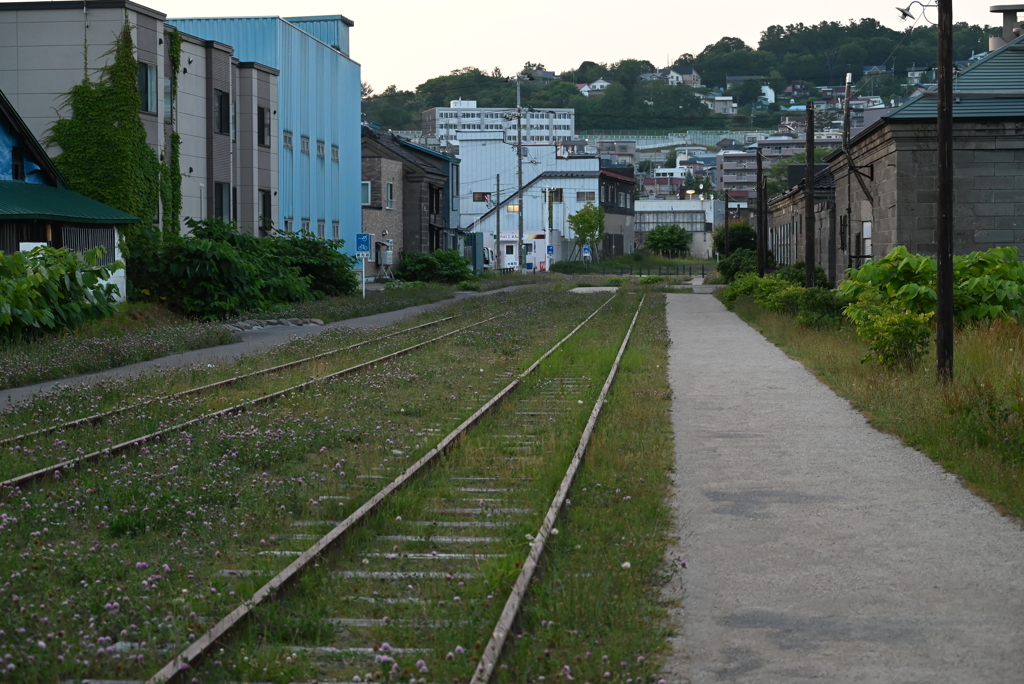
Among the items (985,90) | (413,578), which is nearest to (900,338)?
(413,578)

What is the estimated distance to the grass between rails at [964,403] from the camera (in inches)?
418

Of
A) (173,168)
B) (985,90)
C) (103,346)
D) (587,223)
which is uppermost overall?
(587,223)

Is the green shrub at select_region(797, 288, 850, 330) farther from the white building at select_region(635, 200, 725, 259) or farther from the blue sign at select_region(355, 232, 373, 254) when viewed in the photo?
the white building at select_region(635, 200, 725, 259)

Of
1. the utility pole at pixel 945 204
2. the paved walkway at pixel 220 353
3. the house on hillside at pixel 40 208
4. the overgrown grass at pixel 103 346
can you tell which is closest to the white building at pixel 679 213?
the paved walkway at pixel 220 353

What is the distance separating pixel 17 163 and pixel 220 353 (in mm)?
11165

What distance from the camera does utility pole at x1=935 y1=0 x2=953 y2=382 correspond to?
52.2 ft

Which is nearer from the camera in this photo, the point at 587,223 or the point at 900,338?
the point at 900,338

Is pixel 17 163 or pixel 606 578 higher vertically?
pixel 17 163

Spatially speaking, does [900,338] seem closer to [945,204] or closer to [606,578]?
[945,204]

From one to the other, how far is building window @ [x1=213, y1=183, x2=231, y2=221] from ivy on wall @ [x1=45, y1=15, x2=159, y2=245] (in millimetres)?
7023

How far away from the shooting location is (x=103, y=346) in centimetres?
2130

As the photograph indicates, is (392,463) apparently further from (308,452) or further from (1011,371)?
(1011,371)

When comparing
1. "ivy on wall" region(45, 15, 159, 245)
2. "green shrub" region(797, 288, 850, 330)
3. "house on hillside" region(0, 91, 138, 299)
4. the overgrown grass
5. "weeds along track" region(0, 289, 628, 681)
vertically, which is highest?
"ivy on wall" region(45, 15, 159, 245)

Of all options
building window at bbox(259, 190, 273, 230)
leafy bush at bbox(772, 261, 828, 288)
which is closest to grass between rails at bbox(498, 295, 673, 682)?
leafy bush at bbox(772, 261, 828, 288)
